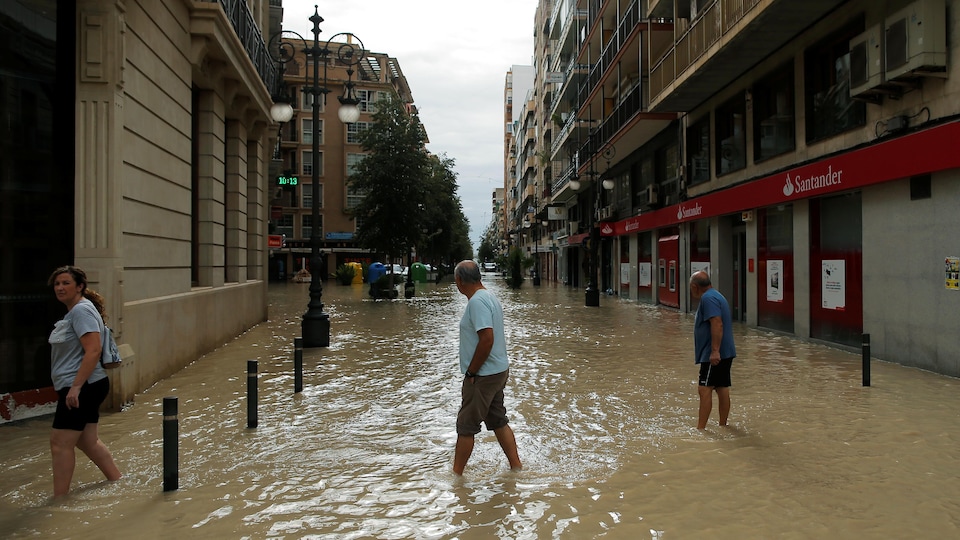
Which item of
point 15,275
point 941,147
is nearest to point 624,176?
point 941,147

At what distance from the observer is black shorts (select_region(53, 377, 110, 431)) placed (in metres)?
4.60

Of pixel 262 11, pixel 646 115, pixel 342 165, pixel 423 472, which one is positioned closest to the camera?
pixel 423 472

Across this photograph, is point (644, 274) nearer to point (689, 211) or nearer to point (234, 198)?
point (689, 211)

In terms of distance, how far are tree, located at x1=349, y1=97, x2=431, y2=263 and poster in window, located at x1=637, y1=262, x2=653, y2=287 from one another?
10013 mm

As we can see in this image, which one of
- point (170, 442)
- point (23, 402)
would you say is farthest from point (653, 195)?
point (170, 442)

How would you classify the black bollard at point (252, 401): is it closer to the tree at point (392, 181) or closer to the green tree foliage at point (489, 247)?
the tree at point (392, 181)

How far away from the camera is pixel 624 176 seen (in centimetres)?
3061

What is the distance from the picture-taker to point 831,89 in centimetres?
1307

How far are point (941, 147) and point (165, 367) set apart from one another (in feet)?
37.4

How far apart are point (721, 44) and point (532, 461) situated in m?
12.1

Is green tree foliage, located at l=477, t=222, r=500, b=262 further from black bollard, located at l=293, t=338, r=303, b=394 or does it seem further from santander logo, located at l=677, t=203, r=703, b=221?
black bollard, located at l=293, t=338, r=303, b=394

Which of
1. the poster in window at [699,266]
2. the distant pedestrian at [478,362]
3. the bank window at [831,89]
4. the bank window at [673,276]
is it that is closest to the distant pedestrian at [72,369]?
the distant pedestrian at [478,362]

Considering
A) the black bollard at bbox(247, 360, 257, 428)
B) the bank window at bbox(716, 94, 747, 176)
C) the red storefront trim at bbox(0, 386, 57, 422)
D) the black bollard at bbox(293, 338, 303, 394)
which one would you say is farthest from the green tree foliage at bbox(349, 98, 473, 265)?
the black bollard at bbox(247, 360, 257, 428)

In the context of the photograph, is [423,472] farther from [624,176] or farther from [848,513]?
[624,176]
